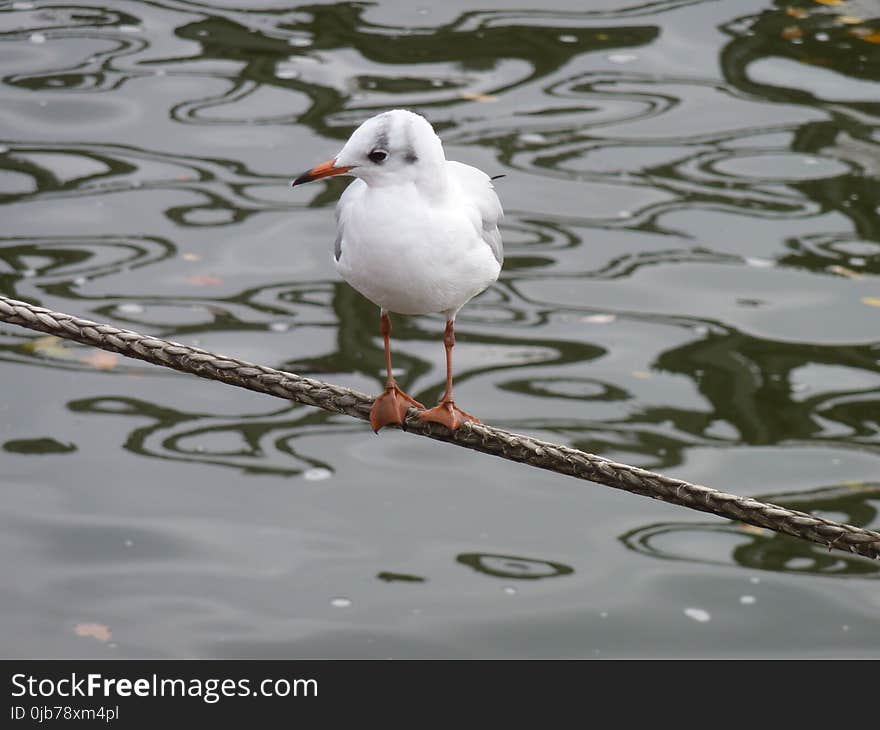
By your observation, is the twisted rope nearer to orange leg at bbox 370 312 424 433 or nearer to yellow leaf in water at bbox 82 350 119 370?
orange leg at bbox 370 312 424 433

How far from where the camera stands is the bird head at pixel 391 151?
8.70 ft

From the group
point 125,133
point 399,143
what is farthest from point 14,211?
point 399,143

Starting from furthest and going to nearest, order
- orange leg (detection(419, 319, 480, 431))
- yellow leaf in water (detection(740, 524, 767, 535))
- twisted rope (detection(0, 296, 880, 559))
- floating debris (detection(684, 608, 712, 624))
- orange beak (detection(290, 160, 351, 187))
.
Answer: yellow leaf in water (detection(740, 524, 767, 535)) → floating debris (detection(684, 608, 712, 624)) → orange leg (detection(419, 319, 480, 431)) → twisted rope (detection(0, 296, 880, 559)) → orange beak (detection(290, 160, 351, 187))

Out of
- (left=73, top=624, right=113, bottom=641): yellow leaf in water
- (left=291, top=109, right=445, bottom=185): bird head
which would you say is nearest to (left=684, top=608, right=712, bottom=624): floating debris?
(left=73, top=624, right=113, bottom=641): yellow leaf in water

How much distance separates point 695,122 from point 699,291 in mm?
1661


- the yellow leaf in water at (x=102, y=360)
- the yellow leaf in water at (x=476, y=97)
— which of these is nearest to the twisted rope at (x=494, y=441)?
the yellow leaf in water at (x=102, y=360)

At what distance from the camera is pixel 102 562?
5.49 metres

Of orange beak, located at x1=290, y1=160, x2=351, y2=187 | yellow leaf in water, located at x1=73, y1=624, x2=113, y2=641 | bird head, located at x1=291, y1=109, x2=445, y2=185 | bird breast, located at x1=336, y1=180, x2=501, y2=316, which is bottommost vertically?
yellow leaf in water, located at x1=73, y1=624, x2=113, y2=641

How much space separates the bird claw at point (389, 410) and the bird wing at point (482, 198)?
14.2 inches

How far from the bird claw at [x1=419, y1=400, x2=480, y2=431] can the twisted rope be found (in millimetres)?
17

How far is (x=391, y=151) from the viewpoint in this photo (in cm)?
266

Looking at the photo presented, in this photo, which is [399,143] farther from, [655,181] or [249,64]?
[249,64]

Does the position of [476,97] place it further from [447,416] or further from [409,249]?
[409,249]

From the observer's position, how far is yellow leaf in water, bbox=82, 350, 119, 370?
6590 mm
